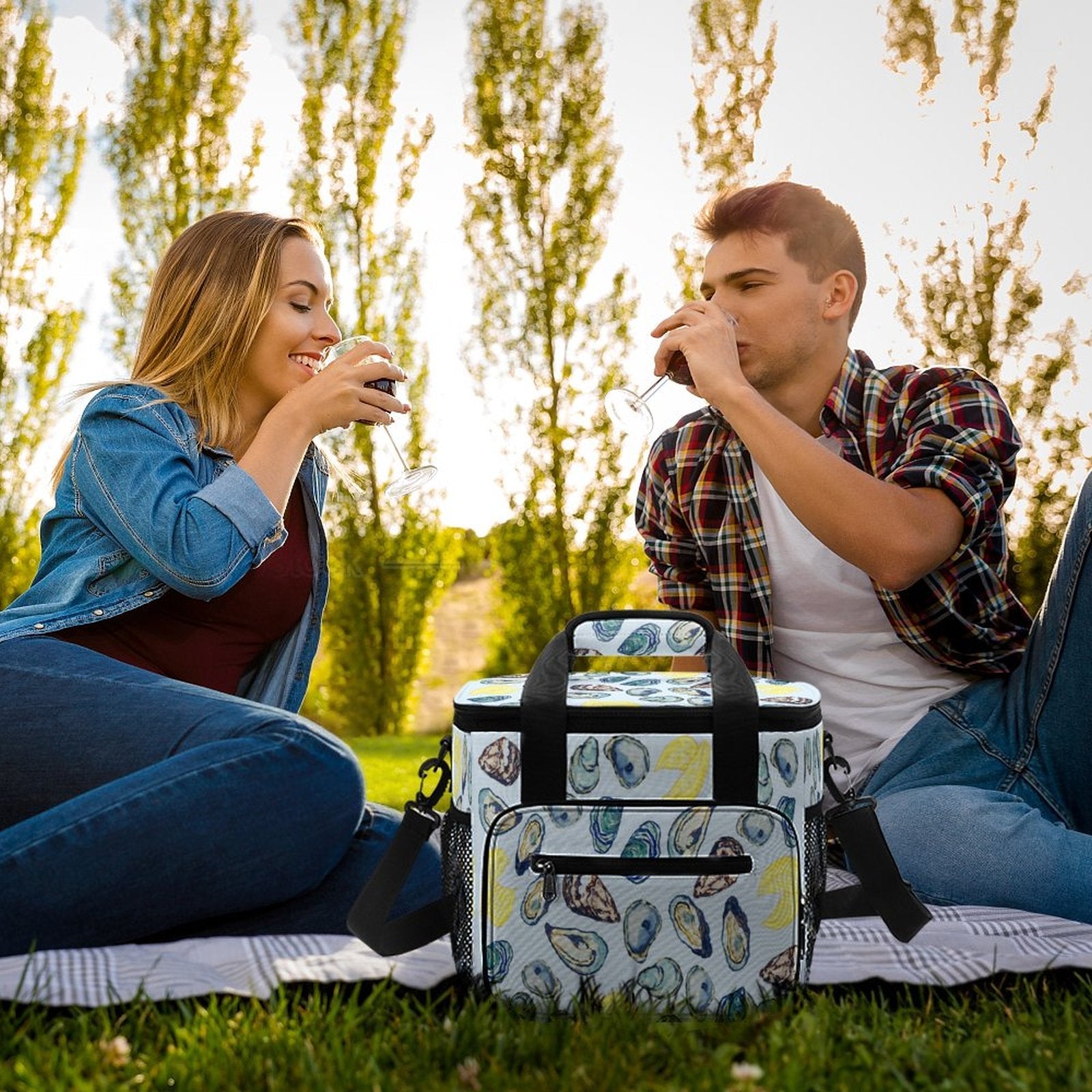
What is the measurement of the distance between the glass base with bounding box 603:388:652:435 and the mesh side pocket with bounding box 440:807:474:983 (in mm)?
1519

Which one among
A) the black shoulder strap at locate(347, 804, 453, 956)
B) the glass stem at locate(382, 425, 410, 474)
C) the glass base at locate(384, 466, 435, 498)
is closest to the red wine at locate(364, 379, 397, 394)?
the glass stem at locate(382, 425, 410, 474)

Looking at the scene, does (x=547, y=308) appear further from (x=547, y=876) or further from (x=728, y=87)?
(x=547, y=876)

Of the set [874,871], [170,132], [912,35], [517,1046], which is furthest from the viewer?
[170,132]

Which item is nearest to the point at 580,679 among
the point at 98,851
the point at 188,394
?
the point at 98,851

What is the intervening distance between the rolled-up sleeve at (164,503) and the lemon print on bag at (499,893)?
92 centimetres

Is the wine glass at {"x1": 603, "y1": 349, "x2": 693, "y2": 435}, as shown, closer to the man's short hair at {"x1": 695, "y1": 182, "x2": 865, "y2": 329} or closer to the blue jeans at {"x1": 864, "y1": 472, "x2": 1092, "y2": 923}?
the man's short hair at {"x1": 695, "y1": 182, "x2": 865, "y2": 329}

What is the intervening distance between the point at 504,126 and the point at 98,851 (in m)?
8.36

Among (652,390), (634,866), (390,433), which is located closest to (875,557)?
(652,390)

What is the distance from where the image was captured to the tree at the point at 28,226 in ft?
35.2

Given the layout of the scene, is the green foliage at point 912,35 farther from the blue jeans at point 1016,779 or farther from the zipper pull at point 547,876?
the zipper pull at point 547,876

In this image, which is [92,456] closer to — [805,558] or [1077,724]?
[805,558]

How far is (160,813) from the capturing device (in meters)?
1.93

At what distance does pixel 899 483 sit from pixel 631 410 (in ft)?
2.63

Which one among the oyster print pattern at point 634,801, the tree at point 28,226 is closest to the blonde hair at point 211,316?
the oyster print pattern at point 634,801
